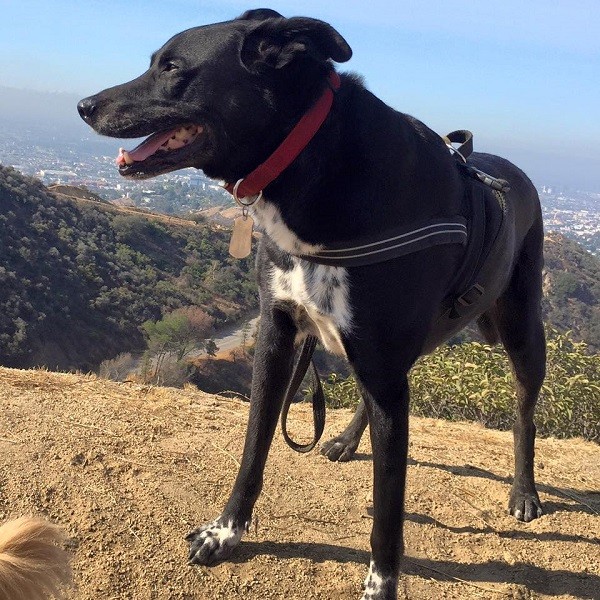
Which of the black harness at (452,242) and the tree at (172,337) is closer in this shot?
the black harness at (452,242)

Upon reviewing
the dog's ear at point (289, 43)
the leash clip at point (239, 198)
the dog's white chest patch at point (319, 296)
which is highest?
the dog's ear at point (289, 43)

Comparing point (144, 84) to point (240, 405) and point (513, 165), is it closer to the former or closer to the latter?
point (513, 165)

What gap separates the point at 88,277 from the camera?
31.7m

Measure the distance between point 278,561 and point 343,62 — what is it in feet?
6.81

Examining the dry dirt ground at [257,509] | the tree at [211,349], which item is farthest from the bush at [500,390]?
the tree at [211,349]

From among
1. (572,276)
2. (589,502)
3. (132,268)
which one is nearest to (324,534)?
(589,502)

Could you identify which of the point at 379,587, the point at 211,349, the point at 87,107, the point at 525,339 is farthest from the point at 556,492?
the point at 211,349

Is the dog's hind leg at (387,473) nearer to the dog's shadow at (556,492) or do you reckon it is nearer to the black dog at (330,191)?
the black dog at (330,191)

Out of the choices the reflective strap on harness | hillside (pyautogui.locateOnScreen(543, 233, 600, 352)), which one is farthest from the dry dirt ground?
hillside (pyautogui.locateOnScreen(543, 233, 600, 352))

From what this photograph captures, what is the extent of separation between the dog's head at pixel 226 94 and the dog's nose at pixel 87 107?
69mm

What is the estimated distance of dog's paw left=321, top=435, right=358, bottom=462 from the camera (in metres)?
3.85

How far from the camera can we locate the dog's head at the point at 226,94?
2.09 meters

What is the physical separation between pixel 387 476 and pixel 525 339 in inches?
53.1

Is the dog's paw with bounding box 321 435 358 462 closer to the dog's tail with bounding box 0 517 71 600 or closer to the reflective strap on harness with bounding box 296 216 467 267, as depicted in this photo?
the reflective strap on harness with bounding box 296 216 467 267
